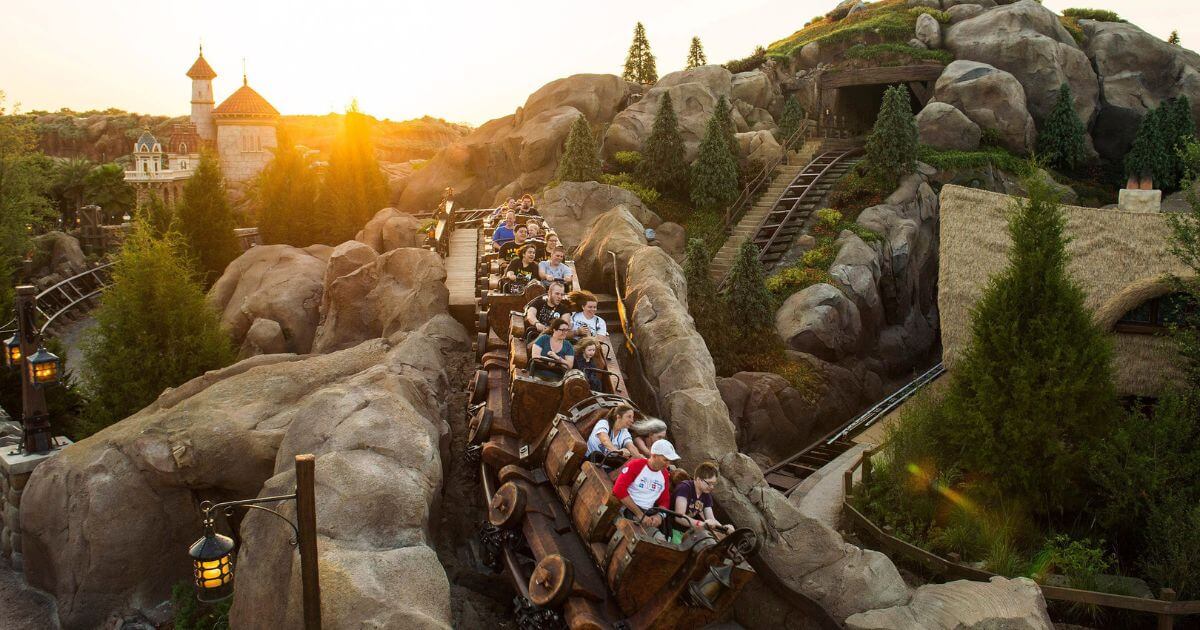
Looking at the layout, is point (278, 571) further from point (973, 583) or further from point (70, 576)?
point (973, 583)

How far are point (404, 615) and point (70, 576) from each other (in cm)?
751

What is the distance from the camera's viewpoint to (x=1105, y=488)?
1575cm

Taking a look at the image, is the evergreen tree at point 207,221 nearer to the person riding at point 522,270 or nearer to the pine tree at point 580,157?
the pine tree at point 580,157

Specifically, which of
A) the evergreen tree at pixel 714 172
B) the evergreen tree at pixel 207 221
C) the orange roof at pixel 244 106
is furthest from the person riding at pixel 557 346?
the orange roof at pixel 244 106

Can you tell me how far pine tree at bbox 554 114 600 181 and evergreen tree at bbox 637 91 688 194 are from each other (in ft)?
7.72

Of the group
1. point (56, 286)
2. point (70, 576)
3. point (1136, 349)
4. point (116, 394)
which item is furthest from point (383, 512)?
point (56, 286)

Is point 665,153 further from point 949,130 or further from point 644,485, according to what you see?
point 644,485

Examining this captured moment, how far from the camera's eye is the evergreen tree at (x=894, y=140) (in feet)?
112

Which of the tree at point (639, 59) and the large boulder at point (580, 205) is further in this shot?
the tree at point (639, 59)

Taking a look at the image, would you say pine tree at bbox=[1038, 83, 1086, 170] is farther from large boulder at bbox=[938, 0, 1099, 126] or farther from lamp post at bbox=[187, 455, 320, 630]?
lamp post at bbox=[187, 455, 320, 630]

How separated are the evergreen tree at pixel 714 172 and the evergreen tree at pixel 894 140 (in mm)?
5748

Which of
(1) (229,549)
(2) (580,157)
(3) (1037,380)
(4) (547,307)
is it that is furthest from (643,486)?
(2) (580,157)

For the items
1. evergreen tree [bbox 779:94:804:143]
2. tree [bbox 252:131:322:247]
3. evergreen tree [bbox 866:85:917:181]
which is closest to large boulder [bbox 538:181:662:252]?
evergreen tree [bbox 866:85:917:181]

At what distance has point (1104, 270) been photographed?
19.8 meters
